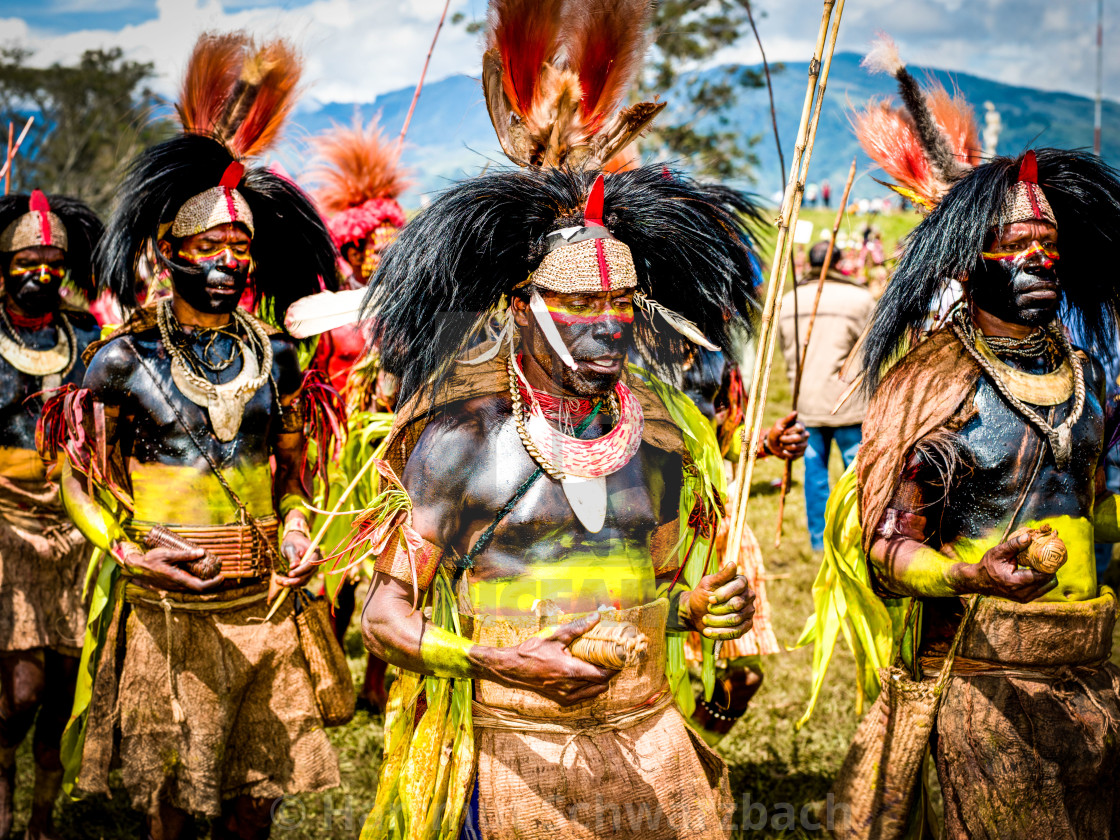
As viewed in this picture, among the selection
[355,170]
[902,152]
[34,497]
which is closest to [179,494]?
[34,497]

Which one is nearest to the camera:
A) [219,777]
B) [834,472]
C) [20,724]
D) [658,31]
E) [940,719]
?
[658,31]

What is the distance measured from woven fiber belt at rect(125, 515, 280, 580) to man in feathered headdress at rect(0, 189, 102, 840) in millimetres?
1217

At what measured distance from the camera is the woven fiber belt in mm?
3445

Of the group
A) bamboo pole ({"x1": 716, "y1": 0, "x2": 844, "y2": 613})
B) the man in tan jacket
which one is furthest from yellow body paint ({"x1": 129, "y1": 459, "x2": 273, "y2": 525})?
the man in tan jacket

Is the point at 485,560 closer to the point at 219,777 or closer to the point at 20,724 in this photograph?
the point at 219,777

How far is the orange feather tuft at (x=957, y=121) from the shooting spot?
3.64m

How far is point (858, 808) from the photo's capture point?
3178mm

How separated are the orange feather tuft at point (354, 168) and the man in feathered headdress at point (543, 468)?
383cm

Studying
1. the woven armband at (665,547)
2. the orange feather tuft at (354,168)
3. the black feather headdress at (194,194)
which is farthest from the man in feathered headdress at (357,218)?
the woven armband at (665,547)

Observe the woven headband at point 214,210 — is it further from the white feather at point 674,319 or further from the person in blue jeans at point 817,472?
the person in blue jeans at point 817,472

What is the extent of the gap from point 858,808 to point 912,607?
0.65m

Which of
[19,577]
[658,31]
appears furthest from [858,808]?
[19,577]

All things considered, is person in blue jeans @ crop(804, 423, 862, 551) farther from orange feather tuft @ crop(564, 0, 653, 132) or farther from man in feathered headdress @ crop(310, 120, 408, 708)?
orange feather tuft @ crop(564, 0, 653, 132)

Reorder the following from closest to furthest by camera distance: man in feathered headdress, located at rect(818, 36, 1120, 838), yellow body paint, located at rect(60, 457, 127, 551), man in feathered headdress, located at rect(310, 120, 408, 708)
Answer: man in feathered headdress, located at rect(818, 36, 1120, 838)
yellow body paint, located at rect(60, 457, 127, 551)
man in feathered headdress, located at rect(310, 120, 408, 708)
